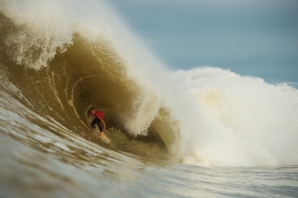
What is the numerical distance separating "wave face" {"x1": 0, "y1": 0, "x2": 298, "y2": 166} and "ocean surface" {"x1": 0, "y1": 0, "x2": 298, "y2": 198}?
0.03 meters

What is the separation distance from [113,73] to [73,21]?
6.79 feet

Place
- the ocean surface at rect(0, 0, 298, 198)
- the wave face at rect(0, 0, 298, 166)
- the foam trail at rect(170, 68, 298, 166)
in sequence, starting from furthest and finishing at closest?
the foam trail at rect(170, 68, 298, 166) < the wave face at rect(0, 0, 298, 166) < the ocean surface at rect(0, 0, 298, 198)

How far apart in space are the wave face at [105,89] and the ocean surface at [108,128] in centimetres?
3

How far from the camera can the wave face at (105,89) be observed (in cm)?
583

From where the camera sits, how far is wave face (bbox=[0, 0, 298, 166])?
5832 millimetres

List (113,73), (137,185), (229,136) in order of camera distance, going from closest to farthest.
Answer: (137,185), (113,73), (229,136)

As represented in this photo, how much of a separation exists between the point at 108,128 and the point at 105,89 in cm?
138

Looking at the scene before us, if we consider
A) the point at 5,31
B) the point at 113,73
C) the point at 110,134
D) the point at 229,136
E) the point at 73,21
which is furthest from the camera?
the point at 229,136

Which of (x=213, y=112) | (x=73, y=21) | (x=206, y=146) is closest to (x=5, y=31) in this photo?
(x=73, y=21)

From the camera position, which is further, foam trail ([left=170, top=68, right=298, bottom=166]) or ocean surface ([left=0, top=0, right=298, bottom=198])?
foam trail ([left=170, top=68, right=298, bottom=166])

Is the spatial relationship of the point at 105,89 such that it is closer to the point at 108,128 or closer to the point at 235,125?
the point at 108,128

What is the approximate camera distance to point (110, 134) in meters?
9.62

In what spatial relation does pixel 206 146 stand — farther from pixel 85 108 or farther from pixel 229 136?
pixel 85 108

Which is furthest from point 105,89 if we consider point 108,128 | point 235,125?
point 235,125
